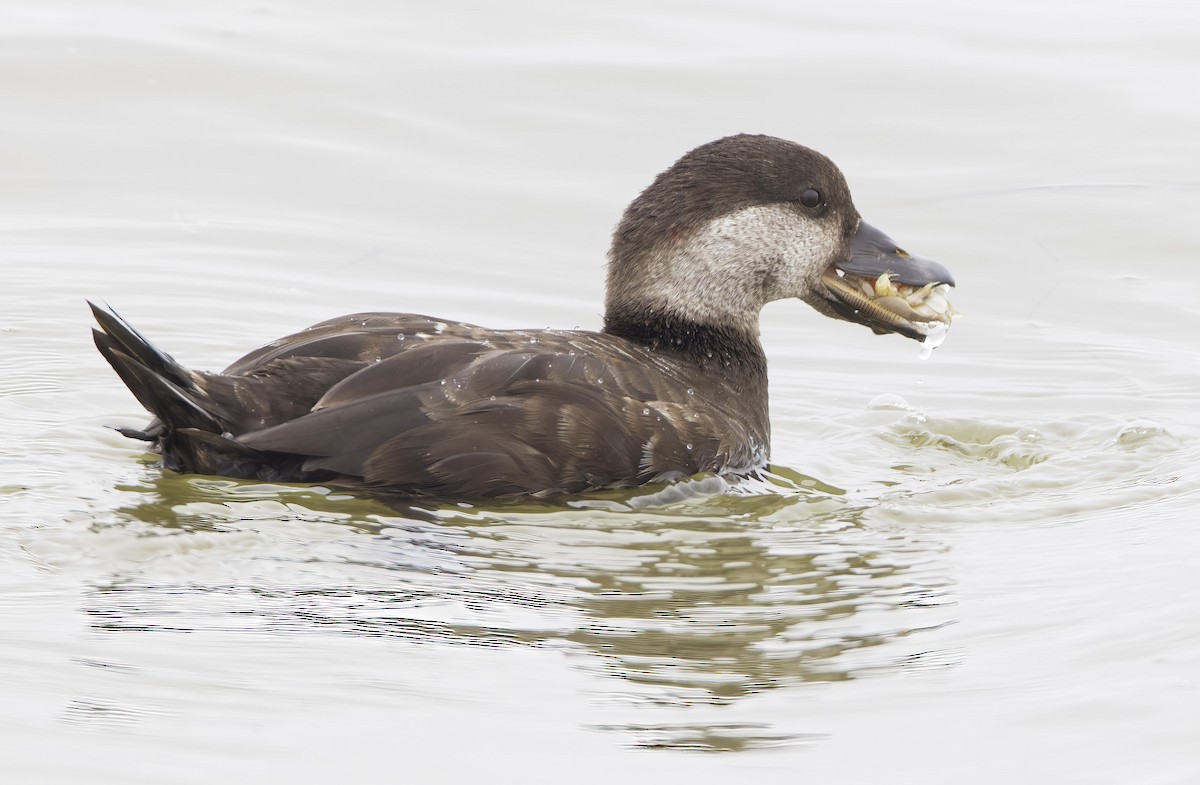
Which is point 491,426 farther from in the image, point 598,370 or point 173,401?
point 173,401

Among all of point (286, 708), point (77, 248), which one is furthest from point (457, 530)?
point (77, 248)

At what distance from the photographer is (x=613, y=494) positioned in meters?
5.91

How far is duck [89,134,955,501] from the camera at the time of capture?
18.3 ft

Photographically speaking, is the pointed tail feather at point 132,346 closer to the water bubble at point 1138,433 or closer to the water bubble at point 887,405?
the water bubble at point 887,405

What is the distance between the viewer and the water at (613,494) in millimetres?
4184

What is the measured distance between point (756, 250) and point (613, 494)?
53.7 inches

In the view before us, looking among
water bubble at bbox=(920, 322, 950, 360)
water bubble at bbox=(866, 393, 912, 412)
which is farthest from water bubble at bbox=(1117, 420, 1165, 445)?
water bubble at bbox=(866, 393, 912, 412)

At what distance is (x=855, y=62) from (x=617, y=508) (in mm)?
6465

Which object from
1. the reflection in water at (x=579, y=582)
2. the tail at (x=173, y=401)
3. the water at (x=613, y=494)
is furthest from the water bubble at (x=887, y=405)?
the tail at (x=173, y=401)

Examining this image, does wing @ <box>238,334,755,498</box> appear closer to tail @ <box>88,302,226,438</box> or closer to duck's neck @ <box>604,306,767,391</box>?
tail @ <box>88,302,226,438</box>

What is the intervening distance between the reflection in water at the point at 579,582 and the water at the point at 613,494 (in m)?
0.02

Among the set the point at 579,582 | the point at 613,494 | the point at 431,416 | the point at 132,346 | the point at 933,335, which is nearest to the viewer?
the point at 579,582

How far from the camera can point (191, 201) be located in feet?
31.6

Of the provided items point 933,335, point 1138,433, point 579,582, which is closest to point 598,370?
point 579,582
